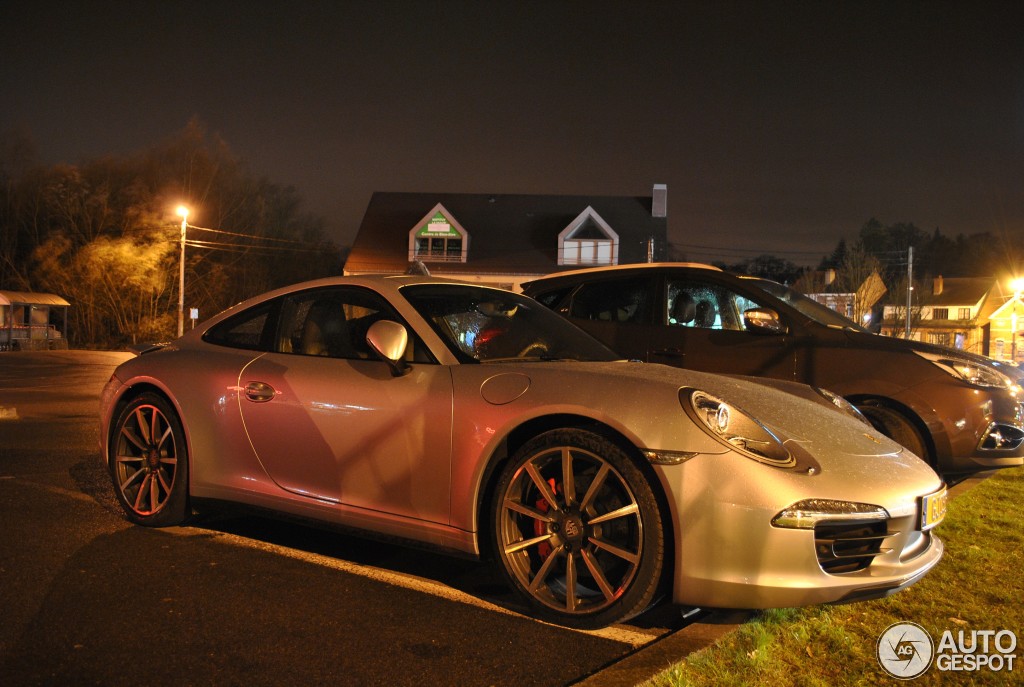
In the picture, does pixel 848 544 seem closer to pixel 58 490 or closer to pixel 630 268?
pixel 630 268

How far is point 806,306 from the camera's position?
6.93 m

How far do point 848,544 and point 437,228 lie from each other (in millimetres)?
42490

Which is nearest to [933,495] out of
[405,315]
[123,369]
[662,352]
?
[405,315]

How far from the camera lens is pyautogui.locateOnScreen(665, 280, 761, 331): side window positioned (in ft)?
22.6

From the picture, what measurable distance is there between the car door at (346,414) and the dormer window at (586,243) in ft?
131

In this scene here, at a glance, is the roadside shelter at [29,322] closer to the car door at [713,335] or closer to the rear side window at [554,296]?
the rear side window at [554,296]

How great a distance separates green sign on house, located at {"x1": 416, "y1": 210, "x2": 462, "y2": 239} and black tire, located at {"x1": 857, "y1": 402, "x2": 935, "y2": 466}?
129 ft

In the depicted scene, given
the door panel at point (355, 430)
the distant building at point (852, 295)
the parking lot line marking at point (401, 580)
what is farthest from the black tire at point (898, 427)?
the distant building at point (852, 295)

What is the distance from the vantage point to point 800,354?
6.45 metres

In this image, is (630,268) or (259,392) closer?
(259,392)

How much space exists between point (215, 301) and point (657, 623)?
4846cm

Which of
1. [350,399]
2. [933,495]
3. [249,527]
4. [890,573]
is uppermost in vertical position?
[350,399]

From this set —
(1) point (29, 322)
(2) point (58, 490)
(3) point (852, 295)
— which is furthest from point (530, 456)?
(3) point (852, 295)

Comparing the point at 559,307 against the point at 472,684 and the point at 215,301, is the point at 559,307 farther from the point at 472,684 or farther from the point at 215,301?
the point at 215,301
